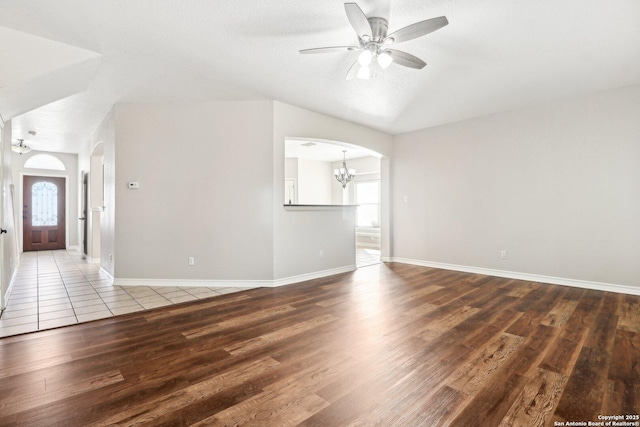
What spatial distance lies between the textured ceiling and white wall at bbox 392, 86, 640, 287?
415mm

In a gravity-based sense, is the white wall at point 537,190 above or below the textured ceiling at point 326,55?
below

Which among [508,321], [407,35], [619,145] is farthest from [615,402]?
[619,145]

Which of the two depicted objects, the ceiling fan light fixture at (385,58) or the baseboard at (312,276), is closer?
the ceiling fan light fixture at (385,58)

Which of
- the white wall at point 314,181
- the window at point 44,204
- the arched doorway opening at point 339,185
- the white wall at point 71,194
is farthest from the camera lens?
the white wall at point 314,181

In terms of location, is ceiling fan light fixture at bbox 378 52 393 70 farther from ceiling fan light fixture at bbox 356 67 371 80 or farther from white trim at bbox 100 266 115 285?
white trim at bbox 100 266 115 285

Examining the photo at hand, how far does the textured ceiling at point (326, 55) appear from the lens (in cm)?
240

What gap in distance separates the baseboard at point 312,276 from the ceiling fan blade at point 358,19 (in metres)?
3.24

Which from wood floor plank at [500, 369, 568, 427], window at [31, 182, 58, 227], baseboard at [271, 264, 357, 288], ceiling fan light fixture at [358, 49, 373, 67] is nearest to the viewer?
wood floor plank at [500, 369, 568, 427]

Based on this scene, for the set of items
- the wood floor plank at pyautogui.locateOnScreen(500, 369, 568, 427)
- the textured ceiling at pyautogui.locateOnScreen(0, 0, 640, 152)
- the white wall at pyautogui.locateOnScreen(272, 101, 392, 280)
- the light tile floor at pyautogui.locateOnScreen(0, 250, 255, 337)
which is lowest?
the wood floor plank at pyautogui.locateOnScreen(500, 369, 568, 427)

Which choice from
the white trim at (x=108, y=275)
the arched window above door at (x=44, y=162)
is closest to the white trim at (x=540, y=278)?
the white trim at (x=108, y=275)

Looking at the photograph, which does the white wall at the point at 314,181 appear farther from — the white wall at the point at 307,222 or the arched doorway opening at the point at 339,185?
the white wall at the point at 307,222

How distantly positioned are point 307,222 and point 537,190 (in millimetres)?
3542

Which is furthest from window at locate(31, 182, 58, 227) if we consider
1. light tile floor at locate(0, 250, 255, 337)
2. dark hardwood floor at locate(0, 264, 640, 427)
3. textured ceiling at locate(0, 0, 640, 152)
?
dark hardwood floor at locate(0, 264, 640, 427)

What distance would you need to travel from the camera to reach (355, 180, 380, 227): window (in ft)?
29.5
